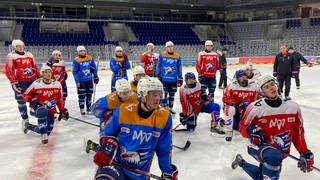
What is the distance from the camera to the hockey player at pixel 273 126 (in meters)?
2.96

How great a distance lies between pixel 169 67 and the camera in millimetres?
6793

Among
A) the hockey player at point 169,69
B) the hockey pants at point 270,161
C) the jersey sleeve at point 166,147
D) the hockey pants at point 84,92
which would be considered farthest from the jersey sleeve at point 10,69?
the hockey pants at point 270,161

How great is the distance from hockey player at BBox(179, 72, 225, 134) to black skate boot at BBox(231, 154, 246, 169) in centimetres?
162

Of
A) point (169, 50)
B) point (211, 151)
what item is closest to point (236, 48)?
point (169, 50)

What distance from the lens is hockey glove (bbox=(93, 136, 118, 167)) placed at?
7.68 ft

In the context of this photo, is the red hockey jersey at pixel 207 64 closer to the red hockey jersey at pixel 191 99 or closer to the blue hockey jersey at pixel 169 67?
the blue hockey jersey at pixel 169 67

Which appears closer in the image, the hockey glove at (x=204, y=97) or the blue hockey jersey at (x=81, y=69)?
the hockey glove at (x=204, y=97)

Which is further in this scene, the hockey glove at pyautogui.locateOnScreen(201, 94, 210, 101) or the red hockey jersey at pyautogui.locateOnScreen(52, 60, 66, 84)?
the red hockey jersey at pyautogui.locateOnScreen(52, 60, 66, 84)

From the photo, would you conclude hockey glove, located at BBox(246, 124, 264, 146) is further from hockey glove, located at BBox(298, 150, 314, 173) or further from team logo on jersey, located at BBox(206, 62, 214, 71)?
team logo on jersey, located at BBox(206, 62, 214, 71)

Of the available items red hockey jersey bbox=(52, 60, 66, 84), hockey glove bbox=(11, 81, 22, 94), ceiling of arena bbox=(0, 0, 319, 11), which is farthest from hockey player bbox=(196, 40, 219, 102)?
ceiling of arena bbox=(0, 0, 319, 11)

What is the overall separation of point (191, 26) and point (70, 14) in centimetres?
1083

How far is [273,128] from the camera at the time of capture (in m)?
3.06

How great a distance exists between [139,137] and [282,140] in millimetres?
1499

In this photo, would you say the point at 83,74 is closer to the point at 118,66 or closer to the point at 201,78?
the point at 118,66
